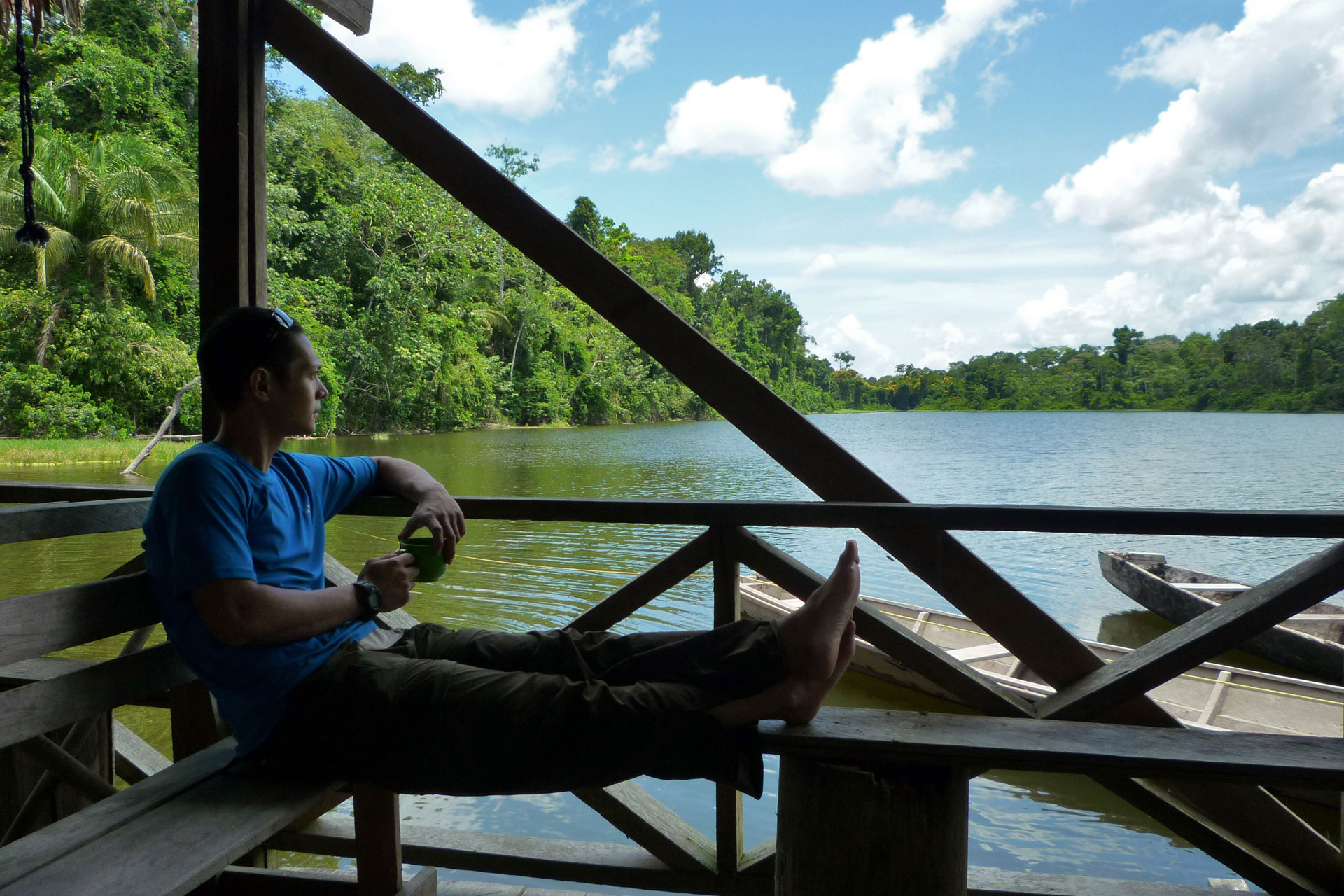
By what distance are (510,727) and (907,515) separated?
0.82 m

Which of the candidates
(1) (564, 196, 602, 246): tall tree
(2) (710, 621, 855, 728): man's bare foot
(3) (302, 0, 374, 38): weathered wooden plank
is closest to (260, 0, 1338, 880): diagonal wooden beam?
(3) (302, 0, 374, 38): weathered wooden plank

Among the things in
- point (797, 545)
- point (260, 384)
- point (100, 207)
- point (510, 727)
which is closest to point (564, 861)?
point (510, 727)

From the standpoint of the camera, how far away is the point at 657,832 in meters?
1.83

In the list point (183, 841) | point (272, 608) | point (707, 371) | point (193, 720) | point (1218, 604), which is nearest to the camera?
point (183, 841)

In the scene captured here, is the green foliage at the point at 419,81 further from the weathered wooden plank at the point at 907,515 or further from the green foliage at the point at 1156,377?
the green foliage at the point at 1156,377

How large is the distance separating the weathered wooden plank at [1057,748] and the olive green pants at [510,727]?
4.1 inches

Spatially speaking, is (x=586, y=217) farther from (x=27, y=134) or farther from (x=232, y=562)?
(x=232, y=562)

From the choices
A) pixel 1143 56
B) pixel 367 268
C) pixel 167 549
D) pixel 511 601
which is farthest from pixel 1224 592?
pixel 1143 56

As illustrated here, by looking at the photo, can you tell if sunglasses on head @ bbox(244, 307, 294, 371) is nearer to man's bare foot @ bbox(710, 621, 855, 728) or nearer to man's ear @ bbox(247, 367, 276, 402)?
man's ear @ bbox(247, 367, 276, 402)

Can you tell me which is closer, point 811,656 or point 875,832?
point 875,832

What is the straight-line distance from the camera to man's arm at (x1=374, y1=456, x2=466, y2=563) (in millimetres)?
1529

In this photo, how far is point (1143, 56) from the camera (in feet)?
224

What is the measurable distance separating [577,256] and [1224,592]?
793cm

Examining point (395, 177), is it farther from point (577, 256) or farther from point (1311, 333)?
point (1311, 333)
